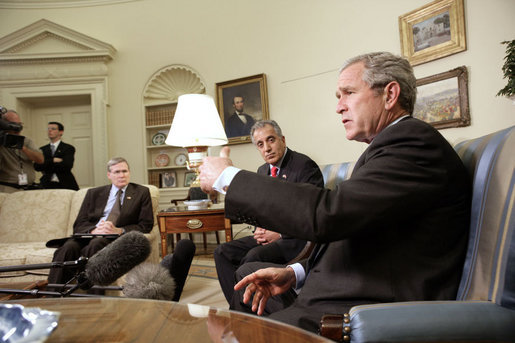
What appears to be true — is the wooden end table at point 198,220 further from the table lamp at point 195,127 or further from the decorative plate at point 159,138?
the decorative plate at point 159,138

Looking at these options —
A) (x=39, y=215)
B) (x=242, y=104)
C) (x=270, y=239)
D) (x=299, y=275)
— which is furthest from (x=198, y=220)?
(x=242, y=104)

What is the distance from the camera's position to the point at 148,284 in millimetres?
1443

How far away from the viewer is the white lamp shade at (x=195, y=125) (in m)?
2.88

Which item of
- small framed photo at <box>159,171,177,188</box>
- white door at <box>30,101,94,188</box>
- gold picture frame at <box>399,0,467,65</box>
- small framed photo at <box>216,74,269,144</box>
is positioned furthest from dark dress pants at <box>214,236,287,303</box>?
white door at <box>30,101,94,188</box>

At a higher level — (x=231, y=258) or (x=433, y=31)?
(x=433, y=31)

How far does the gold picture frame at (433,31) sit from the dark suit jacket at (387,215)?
3.16 meters

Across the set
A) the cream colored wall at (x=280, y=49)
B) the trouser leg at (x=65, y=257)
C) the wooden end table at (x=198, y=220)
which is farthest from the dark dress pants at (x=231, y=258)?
the cream colored wall at (x=280, y=49)

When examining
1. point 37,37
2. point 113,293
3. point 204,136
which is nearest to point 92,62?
point 37,37

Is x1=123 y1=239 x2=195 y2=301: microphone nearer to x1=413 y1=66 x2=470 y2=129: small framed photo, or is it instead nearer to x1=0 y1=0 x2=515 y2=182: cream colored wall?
x1=0 y1=0 x2=515 y2=182: cream colored wall

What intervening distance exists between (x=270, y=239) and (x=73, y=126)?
17.7 feet

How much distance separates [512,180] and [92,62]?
6.26 metres

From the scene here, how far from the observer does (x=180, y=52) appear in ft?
18.9

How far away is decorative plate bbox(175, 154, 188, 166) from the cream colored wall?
21.5 inches

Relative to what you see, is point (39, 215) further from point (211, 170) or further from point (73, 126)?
point (73, 126)
